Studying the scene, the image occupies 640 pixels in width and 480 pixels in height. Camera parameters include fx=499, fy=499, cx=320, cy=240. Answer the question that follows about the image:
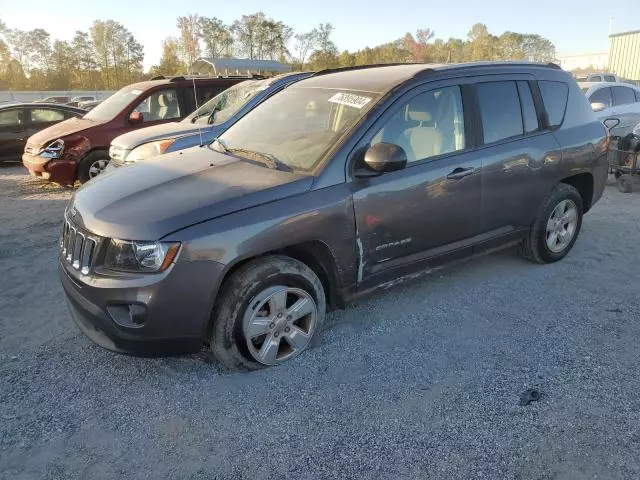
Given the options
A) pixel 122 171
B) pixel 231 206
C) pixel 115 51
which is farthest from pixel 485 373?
pixel 115 51

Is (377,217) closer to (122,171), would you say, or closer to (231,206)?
(231,206)

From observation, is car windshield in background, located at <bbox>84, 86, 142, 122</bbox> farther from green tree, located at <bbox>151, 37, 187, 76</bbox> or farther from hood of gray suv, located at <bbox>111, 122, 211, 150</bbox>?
green tree, located at <bbox>151, 37, 187, 76</bbox>

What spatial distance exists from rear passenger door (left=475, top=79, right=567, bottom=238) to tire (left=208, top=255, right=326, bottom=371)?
1.75 meters

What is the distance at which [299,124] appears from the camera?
3.81 meters

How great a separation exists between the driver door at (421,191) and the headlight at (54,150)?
268 inches

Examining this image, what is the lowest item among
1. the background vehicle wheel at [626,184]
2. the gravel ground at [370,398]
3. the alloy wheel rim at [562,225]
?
the gravel ground at [370,398]

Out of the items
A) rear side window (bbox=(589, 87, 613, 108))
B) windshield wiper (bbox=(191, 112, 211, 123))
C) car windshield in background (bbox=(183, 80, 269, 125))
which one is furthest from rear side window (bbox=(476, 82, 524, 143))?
rear side window (bbox=(589, 87, 613, 108))

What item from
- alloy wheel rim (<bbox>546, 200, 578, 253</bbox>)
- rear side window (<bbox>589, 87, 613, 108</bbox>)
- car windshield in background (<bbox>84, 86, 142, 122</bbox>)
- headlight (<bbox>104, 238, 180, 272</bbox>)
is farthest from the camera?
rear side window (<bbox>589, 87, 613, 108</bbox>)

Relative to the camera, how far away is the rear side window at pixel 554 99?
4562 millimetres

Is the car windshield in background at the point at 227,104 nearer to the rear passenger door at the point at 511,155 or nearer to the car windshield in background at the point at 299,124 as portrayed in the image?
the car windshield in background at the point at 299,124

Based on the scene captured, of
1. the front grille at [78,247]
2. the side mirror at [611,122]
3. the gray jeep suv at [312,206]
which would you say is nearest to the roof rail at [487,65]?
the gray jeep suv at [312,206]

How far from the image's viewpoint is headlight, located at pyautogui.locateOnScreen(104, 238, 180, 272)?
2736 mm

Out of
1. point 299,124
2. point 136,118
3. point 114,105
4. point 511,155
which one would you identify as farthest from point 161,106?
point 511,155

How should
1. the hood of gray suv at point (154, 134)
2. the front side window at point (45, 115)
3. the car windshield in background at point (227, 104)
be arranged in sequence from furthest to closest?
1. the front side window at point (45, 115)
2. the car windshield in background at point (227, 104)
3. the hood of gray suv at point (154, 134)
